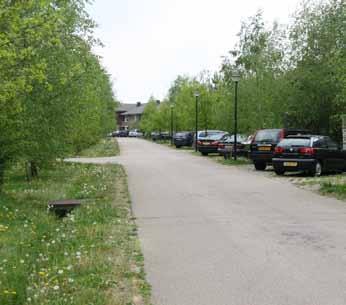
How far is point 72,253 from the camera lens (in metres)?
7.16

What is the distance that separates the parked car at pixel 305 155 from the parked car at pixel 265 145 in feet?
6.79

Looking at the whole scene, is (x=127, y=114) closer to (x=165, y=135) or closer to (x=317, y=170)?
(x=165, y=135)

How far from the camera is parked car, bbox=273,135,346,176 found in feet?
66.2

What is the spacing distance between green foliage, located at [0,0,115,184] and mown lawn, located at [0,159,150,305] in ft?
4.87

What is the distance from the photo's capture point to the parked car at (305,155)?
20.2 metres

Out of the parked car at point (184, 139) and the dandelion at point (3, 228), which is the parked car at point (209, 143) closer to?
the parked car at point (184, 139)

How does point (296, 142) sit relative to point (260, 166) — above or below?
above

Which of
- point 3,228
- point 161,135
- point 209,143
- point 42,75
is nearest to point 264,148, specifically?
point 209,143

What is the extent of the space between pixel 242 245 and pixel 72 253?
2.53 m

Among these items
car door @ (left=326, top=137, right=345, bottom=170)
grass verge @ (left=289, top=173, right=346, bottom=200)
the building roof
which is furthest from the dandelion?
the building roof

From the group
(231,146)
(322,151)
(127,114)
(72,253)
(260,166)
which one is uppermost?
(127,114)

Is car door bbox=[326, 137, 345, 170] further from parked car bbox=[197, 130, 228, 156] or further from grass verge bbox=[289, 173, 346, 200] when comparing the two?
parked car bbox=[197, 130, 228, 156]

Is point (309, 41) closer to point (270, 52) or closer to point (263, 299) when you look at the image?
point (270, 52)

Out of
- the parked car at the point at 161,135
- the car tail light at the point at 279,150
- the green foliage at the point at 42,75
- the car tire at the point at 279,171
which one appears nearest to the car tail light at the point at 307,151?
the car tail light at the point at 279,150
